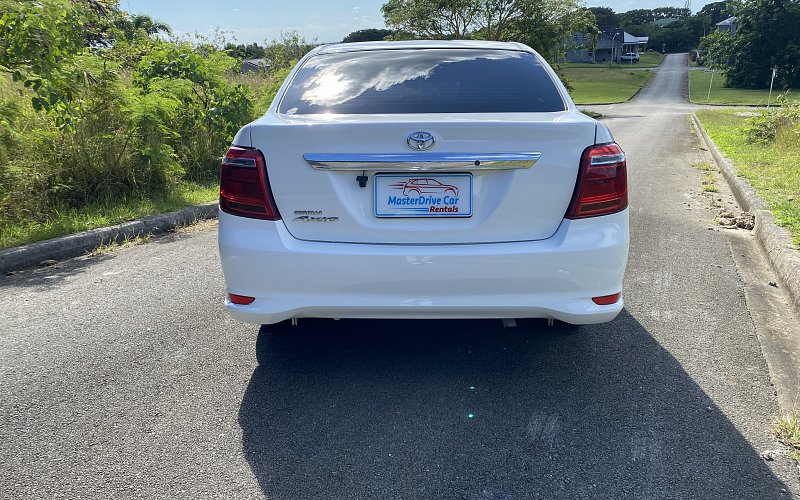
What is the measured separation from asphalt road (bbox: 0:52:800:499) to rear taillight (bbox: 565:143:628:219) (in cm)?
94

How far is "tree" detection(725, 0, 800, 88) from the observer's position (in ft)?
158

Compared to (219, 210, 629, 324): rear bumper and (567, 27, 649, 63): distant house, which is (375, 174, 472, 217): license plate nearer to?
(219, 210, 629, 324): rear bumper

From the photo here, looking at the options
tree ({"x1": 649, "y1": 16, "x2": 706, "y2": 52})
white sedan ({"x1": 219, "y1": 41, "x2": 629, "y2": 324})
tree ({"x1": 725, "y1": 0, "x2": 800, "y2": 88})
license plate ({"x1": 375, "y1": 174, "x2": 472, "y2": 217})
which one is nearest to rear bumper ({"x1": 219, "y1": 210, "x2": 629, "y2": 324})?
white sedan ({"x1": 219, "y1": 41, "x2": 629, "y2": 324})

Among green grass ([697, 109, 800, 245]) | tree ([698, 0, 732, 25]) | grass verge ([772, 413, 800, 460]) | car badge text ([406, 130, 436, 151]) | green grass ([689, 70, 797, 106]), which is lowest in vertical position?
green grass ([689, 70, 797, 106])

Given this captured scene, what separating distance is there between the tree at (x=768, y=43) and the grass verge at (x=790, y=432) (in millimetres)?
56301

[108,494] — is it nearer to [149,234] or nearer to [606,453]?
[606,453]

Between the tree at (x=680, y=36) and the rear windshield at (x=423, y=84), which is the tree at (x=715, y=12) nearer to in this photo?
the tree at (x=680, y=36)

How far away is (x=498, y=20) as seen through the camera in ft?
106

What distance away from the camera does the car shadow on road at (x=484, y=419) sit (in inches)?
88.8

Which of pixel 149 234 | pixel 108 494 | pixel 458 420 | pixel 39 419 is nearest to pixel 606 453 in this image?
pixel 458 420

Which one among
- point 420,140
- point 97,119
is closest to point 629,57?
point 97,119

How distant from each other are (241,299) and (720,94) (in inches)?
2028

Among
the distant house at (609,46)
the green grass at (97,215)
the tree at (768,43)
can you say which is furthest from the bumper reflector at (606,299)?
the distant house at (609,46)

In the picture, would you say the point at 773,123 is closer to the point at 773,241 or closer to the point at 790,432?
the point at 773,241
